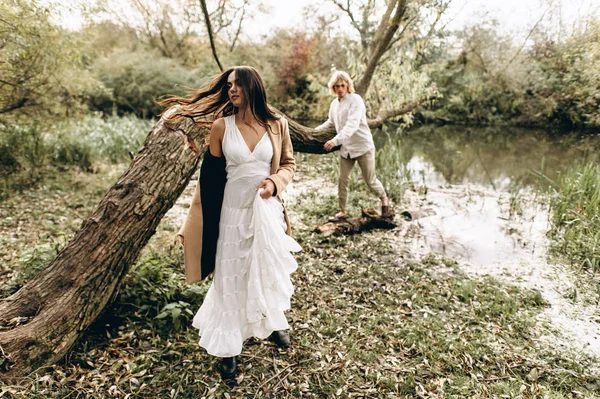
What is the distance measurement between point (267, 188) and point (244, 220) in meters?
0.28

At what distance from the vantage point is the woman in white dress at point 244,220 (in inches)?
85.1

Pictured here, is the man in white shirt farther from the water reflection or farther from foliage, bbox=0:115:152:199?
foliage, bbox=0:115:152:199

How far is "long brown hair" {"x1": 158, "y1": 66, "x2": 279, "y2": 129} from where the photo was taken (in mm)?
2104

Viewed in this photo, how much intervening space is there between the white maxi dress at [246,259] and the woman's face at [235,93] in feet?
0.39

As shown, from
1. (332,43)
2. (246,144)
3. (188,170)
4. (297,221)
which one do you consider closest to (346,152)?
(297,221)

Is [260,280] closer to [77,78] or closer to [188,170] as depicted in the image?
[188,170]

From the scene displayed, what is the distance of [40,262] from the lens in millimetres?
2822

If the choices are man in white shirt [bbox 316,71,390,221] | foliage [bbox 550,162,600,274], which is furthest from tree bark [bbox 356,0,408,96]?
foliage [bbox 550,162,600,274]

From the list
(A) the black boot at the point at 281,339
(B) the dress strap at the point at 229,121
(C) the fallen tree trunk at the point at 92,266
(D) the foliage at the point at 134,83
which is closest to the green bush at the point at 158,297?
(C) the fallen tree trunk at the point at 92,266

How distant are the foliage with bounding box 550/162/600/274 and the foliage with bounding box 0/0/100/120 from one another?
22.5ft

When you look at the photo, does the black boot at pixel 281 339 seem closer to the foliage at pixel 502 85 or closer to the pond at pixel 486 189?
the pond at pixel 486 189

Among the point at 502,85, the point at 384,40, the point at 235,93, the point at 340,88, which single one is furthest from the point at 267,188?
the point at 502,85

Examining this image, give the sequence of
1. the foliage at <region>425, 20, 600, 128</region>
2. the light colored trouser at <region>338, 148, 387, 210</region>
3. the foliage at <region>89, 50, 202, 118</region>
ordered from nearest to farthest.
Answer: the light colored trouser at <region>338, 148, 387, 210</region>, the foliage at <region>425, 20, 600, 128</region>, the foliage at <region>89, 50, 202, 118</region>

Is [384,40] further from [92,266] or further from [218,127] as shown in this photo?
[92,266]
